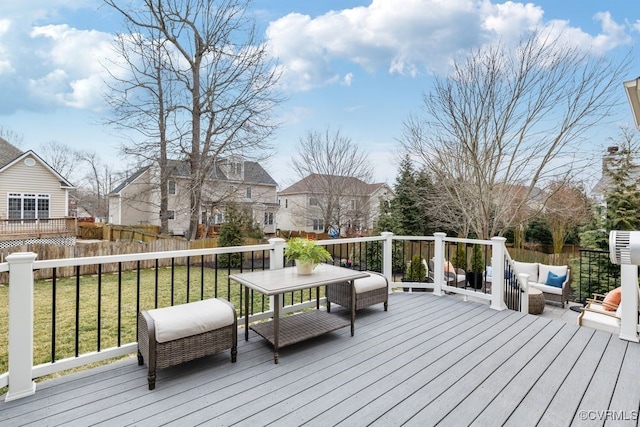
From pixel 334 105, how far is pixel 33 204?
617 inches

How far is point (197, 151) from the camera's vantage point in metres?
11.4

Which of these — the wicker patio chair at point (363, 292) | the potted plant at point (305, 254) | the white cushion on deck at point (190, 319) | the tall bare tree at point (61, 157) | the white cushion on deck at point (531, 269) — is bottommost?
the white cushion on deck at point (531, 269)

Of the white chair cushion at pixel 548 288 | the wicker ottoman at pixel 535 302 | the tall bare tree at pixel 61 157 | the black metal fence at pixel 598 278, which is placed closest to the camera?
the wicker ottoman at pixel 535 302

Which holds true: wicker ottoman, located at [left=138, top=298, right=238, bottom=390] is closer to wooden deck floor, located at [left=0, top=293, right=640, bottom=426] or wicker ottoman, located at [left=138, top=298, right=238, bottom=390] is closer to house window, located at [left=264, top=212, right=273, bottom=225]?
wooden deck floor, located at [left=0, top=293, right=640, bottom=426]

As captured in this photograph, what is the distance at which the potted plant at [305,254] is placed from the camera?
10.8 ft

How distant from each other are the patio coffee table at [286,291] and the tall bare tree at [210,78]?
9024mm

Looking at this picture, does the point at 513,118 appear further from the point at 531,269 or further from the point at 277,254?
the point at 277,254

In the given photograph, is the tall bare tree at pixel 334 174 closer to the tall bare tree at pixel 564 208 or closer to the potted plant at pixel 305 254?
the tall bare tree at pixel 564 208

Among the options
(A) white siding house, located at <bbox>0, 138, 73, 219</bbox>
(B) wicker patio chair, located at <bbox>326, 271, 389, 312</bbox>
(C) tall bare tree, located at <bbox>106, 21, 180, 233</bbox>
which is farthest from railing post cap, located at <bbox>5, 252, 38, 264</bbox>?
(A) white siding house, located at <bbox>0, 138, 73, 219</bbox>

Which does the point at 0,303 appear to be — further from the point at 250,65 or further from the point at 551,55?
the point at 551,55

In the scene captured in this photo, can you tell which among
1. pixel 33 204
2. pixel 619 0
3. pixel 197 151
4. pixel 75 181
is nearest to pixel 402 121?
pixel 619 0

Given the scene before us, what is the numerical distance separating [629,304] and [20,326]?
5369 millimetres

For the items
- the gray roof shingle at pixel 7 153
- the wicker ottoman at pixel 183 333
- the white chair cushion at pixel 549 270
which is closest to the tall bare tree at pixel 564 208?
the white chair cushion at pixel 549 270

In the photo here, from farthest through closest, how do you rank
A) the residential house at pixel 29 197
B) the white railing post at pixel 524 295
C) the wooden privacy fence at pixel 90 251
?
the residential house at pixel 29 197 → the wooden privacy fence at pixel 90 251 → the white railing post at pixel 524 295
